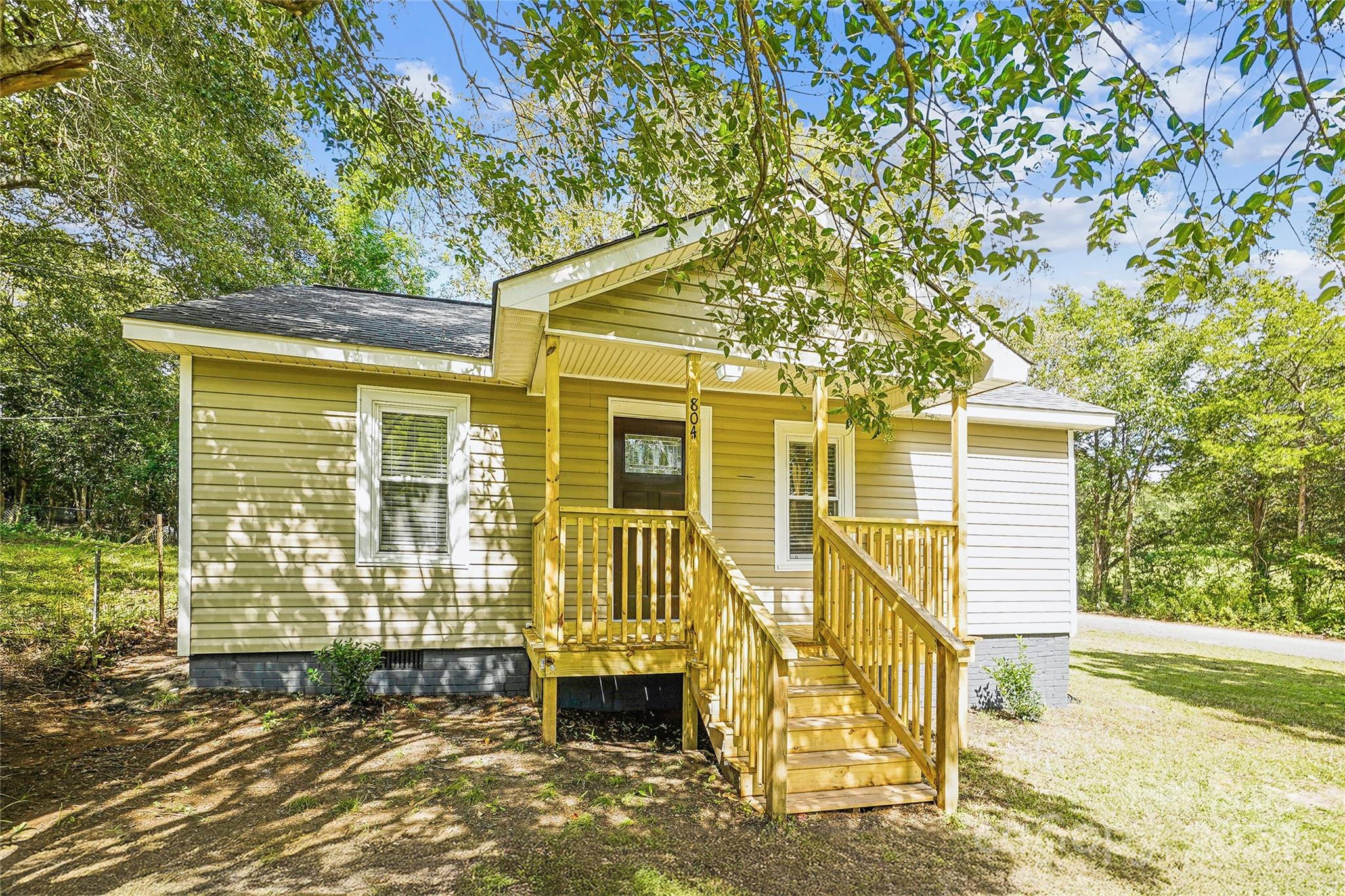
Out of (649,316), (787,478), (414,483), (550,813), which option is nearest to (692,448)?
(649,316)

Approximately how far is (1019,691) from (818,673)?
3.12m

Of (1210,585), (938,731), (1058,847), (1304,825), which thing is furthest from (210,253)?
(1210,585)

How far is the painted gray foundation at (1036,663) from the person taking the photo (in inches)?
288

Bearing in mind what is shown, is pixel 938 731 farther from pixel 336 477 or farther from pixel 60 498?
pixel 60 498

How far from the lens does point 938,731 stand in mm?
4117

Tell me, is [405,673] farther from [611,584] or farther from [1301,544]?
[1301,544]

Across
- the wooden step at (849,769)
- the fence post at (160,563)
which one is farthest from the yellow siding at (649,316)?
the fence post at (160,563)

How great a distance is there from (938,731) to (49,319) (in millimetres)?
13514

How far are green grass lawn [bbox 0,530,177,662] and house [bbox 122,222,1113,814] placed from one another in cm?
278

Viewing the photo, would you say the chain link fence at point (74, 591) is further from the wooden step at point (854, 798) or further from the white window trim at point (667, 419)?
the wooden step at point (854, 798)

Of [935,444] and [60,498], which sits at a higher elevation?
[935,444]

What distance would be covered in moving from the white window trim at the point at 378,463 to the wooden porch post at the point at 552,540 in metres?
1.78

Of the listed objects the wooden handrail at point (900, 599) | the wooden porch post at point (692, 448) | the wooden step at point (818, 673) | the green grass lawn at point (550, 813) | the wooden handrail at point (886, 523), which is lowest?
the green grass lawn at point (550, 813)

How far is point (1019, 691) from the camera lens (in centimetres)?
678
